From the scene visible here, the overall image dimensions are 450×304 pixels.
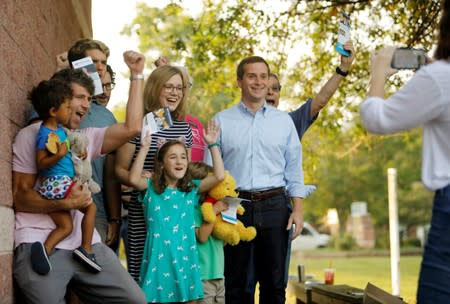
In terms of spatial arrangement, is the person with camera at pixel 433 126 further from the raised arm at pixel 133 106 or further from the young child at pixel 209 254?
the young child at pixel 209 254

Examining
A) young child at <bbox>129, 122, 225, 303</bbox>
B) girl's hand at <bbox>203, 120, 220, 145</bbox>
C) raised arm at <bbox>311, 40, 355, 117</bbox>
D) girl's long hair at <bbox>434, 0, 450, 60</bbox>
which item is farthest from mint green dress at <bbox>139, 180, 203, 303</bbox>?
girl's long hair at <bbox>434, 0, 450, 60</bbox>

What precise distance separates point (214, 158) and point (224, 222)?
462 mm

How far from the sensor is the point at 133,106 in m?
5.57

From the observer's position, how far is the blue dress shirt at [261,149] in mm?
6867

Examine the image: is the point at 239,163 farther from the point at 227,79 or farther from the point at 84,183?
the point at 227,79

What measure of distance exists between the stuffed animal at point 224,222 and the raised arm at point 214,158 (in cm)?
5


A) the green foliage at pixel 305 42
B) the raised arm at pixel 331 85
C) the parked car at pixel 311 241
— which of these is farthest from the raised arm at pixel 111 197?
the parked car at pixel 311 241

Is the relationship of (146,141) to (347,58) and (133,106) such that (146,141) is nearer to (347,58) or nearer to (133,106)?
(133,106)

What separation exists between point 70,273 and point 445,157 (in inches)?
93.8

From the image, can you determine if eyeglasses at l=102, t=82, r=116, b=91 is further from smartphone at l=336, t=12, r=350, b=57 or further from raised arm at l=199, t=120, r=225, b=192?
smartphone at l=336, t=12, r=350, b=57

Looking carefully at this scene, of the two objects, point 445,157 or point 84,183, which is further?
point 84,183

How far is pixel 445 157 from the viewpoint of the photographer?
11.8ft

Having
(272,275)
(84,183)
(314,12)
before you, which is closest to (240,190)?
(272,275)

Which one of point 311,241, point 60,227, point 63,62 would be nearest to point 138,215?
point 63,62
